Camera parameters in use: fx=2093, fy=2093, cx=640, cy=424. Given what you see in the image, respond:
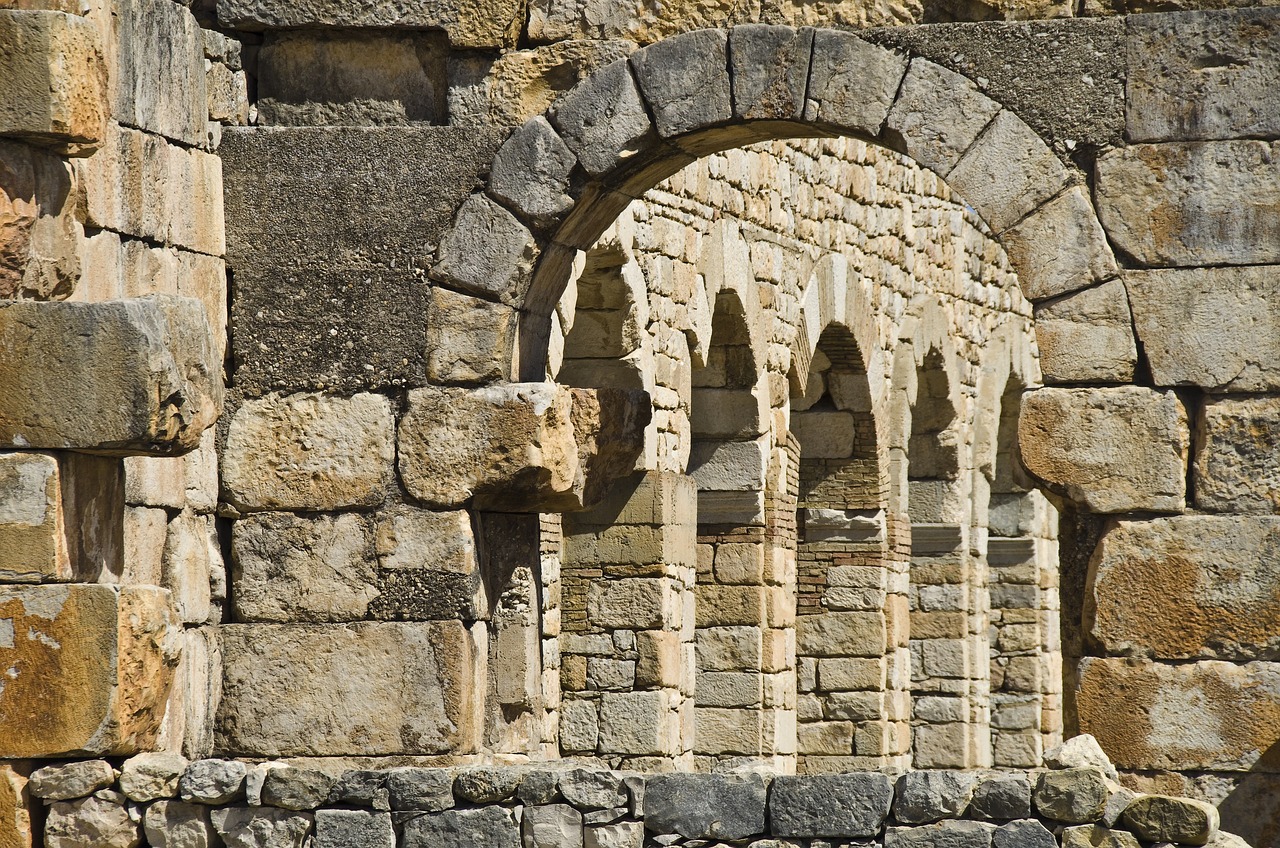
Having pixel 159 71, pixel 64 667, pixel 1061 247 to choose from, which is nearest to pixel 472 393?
pixel 159 71

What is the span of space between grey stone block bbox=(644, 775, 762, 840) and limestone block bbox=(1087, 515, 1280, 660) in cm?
154

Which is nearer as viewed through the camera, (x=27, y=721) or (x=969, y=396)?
(x=27, y=721)

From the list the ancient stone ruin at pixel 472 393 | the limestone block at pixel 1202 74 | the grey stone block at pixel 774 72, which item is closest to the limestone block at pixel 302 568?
the ancient stone ruin at pixel 472 393

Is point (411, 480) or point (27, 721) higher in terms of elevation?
point (411, 480)

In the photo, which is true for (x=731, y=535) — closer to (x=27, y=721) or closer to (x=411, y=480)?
(x=411, y=480)

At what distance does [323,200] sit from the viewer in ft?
25.5

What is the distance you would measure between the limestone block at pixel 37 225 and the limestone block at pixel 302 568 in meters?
1.51

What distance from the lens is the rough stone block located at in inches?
250

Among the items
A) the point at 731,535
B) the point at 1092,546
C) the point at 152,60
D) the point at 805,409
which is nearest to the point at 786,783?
the point at 1092,546

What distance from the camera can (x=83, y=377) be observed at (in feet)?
20.7

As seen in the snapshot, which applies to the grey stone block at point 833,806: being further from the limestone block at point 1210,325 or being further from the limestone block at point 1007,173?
the limestone block at point 1007,173

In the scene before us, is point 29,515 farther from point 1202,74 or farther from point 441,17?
point 1202,74

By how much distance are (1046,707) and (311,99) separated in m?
12.3

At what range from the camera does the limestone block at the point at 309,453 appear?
7.63 m
